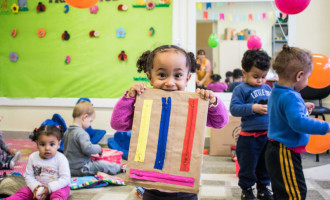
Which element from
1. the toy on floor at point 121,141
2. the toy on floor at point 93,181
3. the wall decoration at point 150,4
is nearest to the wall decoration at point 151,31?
the wall decoration at point 150,4

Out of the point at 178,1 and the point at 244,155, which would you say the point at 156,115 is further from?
the point at 178,1

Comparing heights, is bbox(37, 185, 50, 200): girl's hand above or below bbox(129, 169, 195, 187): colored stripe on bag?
below

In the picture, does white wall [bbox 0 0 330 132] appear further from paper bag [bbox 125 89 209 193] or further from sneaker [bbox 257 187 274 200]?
paper bag [bbox 125 89 209 193]

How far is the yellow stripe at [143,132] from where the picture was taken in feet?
3.77

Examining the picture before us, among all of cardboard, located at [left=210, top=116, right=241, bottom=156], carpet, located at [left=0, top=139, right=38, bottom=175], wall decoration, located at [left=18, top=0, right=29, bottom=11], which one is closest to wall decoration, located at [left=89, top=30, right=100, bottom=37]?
wall decoration, located at [left=18, top=0, right=29, bottom=11]

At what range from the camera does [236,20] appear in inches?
159

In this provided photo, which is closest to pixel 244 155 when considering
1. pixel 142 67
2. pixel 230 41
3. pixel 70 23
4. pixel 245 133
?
pixel 245 133

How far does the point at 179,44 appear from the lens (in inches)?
155

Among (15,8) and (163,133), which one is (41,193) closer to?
(163,133)

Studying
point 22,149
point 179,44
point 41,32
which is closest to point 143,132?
point 179,44

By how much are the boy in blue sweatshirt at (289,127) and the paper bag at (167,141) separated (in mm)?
515

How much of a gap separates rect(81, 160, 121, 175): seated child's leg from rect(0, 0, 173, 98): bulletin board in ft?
5.09

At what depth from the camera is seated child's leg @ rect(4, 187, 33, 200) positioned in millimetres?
1963

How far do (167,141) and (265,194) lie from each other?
4.05 feet
